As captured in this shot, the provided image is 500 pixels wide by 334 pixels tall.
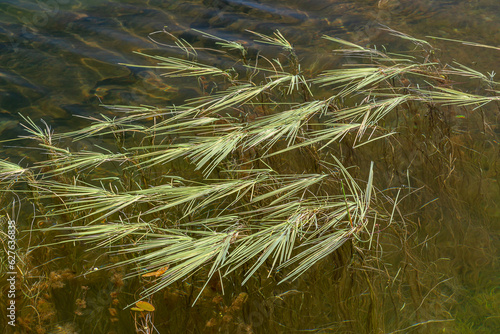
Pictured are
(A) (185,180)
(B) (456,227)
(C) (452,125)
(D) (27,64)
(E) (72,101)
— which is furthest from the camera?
(D) (27,64)

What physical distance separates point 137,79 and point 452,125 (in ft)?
4.79

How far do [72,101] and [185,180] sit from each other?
3.42ft

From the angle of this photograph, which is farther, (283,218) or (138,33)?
(138,33)

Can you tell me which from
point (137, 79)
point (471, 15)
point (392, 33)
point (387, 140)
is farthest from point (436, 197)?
point (137, 79)

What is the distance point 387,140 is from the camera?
1.65 m

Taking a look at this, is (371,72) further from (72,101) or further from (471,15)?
(72,101)

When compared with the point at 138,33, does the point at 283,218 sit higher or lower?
lower

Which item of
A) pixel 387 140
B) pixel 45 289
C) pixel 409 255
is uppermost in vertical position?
pixel 387 140

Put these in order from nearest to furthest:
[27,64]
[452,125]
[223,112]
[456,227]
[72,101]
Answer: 1. [456,227]
2. [452,125]
3. [223,112]
4. [72,101]
5. [27,64]

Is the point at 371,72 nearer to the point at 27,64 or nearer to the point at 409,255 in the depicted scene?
the point at 409,255

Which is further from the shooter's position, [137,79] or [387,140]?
[137,79]

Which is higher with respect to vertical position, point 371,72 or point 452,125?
point 371,72

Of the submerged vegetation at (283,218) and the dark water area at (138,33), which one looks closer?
the submerged vegetation at (283,218)

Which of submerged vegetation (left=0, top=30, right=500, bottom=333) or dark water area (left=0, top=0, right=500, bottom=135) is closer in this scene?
submerged vegetation (left=0, top=30, right=500, bottom=333)
